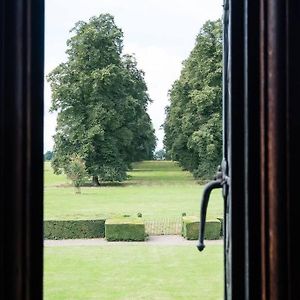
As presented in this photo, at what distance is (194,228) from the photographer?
198 cm

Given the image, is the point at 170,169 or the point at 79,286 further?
the point at 79,286

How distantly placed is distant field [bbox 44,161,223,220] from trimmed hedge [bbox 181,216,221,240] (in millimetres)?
105

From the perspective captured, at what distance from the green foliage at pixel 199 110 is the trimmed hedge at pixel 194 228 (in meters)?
0.48

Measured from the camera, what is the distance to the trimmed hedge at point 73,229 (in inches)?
73.3

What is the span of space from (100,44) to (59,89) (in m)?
0.20

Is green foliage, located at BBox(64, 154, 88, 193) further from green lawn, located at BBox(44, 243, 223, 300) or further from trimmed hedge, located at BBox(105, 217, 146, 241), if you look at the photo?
green lawn, located at BBox(44, 243, 223, 300)

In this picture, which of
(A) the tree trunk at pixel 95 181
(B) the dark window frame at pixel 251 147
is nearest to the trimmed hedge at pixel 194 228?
(A) the tree trunk at pixel 95 181

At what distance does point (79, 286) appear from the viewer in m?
4.42

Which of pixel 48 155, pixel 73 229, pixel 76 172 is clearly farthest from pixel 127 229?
pixel 48 155

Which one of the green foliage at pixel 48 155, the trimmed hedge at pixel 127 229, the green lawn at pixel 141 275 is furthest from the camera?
the green lawn at pixel 141 275

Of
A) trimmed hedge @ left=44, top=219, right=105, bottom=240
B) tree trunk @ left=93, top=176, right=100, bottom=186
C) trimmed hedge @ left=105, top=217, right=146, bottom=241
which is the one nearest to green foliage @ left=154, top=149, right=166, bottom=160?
tree trunk @ left=93, top=176, right=100, bottom=186

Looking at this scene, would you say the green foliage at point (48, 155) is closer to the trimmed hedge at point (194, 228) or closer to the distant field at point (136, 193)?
the distant field at point (136, 193)
